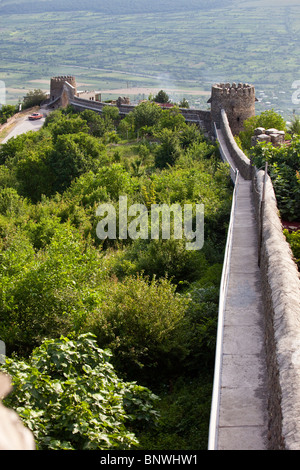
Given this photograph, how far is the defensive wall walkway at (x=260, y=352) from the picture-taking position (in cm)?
685

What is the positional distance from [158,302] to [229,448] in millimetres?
5494

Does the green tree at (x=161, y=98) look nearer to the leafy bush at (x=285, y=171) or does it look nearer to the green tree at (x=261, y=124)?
the green tree at (x=261, y=124)

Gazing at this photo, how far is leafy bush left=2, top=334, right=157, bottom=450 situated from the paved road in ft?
192

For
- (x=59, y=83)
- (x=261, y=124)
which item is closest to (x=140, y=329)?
(x=261, y=124)

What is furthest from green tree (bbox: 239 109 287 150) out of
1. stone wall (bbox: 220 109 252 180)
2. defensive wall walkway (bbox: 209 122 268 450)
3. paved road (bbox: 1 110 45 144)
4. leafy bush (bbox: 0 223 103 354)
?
paved road (bbox: 1 110 45 144)

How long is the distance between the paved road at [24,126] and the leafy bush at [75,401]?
58.6 m

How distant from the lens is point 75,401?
884 cm

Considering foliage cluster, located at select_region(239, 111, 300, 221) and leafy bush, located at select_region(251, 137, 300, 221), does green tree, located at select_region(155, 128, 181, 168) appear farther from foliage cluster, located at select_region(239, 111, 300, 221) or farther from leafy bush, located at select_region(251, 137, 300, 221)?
leafy bush, located at select_region(251, 137, 300, 221)

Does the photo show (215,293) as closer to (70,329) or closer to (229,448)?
(70,329)

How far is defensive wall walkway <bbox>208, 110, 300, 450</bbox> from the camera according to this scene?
6848 millimetres

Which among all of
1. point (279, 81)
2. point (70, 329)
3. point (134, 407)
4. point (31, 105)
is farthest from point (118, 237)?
point (279, 81)

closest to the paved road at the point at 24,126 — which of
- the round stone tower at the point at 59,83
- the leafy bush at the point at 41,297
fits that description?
the round stone tower at the point at 59,83

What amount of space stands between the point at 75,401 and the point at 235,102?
33.5m

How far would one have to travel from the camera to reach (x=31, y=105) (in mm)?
82500
